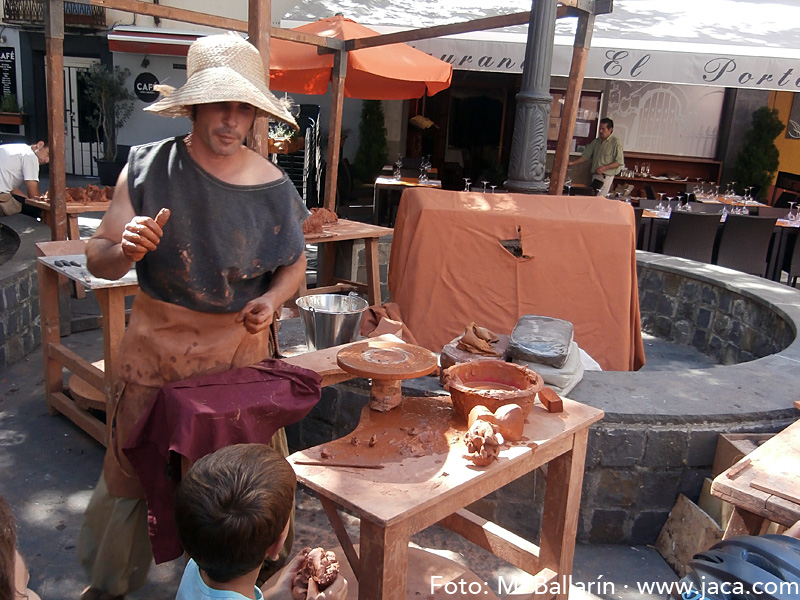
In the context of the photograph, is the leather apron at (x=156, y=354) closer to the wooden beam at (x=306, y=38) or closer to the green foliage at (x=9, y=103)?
the wooden beam at (x=306, y=38)

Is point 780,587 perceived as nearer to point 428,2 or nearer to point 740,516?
point 740,516

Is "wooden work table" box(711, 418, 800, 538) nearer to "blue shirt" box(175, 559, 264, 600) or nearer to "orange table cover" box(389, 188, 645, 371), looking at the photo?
"blue shirt" box(175, 559, 264, 600)

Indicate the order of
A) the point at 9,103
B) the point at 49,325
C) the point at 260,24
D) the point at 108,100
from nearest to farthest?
the point at 260,24
the point at 49,325
the point at 108,100
the point at 9,103

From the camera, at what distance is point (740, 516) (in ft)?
7.89

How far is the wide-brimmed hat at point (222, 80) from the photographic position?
2162 mm

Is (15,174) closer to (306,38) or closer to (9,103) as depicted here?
(306,38)

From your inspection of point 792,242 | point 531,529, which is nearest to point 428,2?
point 792,242

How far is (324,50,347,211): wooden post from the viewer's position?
20.8ft

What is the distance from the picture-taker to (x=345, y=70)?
21.0 feet

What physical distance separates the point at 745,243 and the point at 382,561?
24.1ft

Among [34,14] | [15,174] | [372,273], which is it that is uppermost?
[34,14]

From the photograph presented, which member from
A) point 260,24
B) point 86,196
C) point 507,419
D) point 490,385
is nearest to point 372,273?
point 260,24

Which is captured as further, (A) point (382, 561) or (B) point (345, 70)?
(B) point (345, 70)

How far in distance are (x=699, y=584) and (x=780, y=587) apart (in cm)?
13
